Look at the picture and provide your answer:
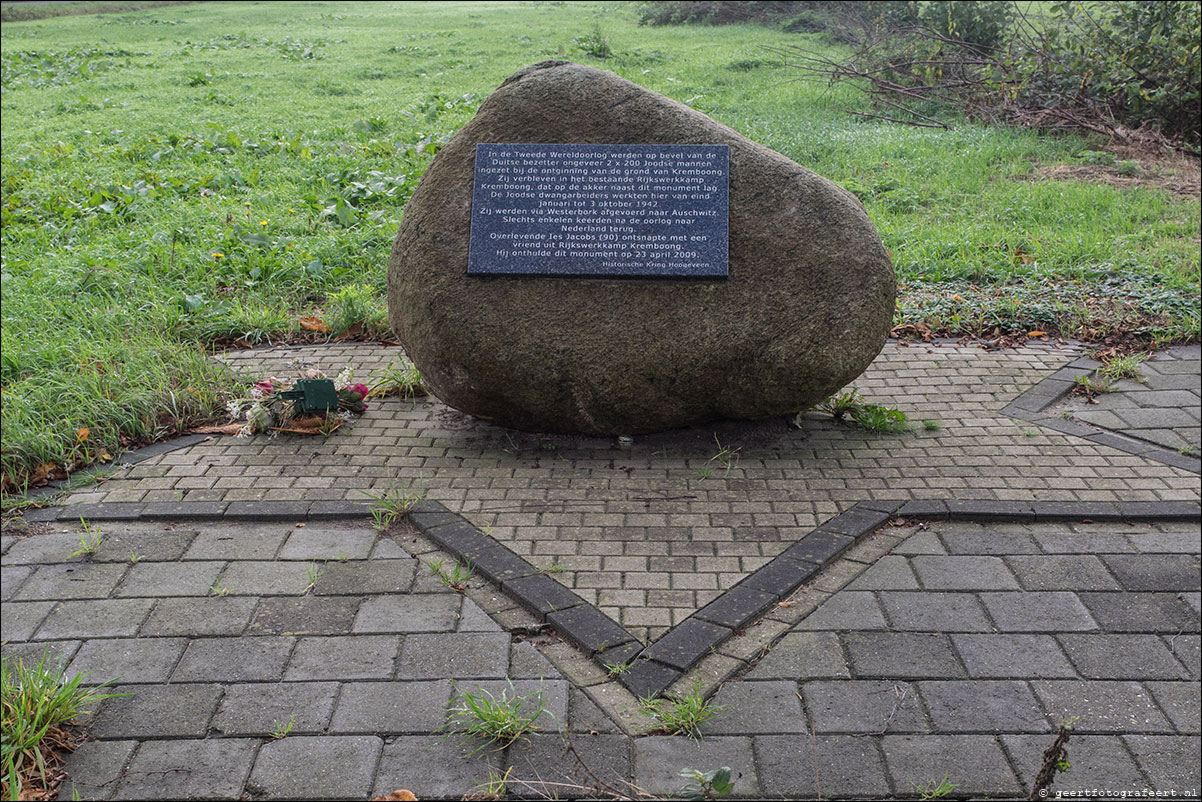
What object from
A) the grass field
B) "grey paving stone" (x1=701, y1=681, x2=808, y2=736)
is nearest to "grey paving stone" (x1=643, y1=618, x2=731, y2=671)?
"grey paving stone" (x1=701, y1=681, x2=808, y2=736)

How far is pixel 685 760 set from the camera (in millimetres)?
2738

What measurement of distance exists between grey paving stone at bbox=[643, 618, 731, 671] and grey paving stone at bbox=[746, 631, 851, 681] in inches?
6.7

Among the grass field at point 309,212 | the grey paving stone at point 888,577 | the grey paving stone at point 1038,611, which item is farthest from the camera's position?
the grass field at point 309,212

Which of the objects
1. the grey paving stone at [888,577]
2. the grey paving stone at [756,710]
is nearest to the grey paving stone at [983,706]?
the grey paving stone at [756,710]

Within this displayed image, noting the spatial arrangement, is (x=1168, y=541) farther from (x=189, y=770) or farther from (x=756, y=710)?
(x=189, y=770)

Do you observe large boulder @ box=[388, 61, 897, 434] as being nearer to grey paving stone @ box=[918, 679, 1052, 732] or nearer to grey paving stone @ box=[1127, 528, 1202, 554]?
grey paving stone @ box=[1127, 528, 1202, 554]

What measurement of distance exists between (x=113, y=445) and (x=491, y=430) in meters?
1.87

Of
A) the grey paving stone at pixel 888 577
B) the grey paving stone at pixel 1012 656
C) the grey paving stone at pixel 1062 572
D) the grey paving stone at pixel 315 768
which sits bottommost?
the grey paving stone at pixel 1062 572

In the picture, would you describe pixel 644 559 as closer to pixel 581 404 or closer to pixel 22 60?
pixel 581 404

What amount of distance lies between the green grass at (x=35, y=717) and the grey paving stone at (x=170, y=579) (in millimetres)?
541

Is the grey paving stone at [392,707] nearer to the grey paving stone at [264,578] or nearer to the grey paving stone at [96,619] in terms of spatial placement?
the grey paving stone at [264,578]

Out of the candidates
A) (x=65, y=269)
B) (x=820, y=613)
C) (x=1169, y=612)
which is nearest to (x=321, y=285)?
(x=65, y=269)

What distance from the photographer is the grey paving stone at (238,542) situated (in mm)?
3889

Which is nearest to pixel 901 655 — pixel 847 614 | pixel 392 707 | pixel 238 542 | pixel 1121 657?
pixel 847 614
